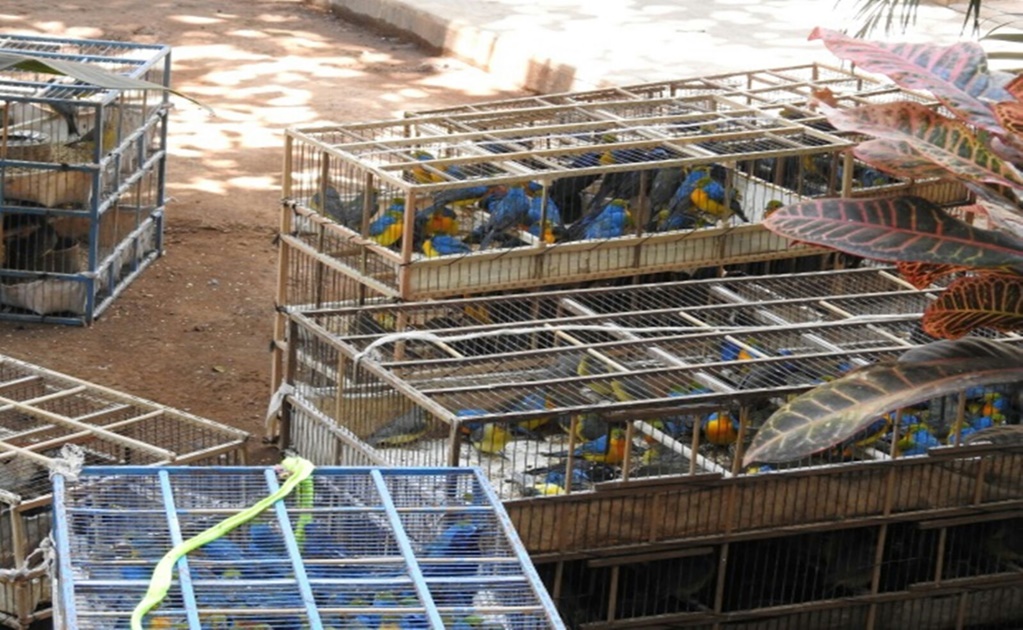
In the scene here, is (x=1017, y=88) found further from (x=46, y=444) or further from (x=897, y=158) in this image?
(x=46, y=444)

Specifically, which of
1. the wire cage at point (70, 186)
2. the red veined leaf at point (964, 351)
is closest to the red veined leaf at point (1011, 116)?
the red veined leaf at point (964, 351)

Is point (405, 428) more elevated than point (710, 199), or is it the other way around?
point (710, 199)

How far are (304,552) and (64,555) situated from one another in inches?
23.9

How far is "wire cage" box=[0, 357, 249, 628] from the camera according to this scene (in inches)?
241

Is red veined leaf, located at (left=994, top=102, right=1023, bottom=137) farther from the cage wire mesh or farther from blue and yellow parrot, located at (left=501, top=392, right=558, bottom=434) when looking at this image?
blue and yellow parrot, located at (left=501, top=392, right=558, bottom=434)

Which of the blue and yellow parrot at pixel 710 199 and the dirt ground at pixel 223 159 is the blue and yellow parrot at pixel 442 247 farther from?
the blue and yellow parrot at pixel 710 199

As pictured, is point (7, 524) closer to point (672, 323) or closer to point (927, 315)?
point (672, 323)

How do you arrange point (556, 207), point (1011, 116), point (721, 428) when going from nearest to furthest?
point (1011, 116) → point (721, 428) → point (556, 207)

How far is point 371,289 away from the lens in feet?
26.8

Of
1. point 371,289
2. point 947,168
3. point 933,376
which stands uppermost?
point 947,168

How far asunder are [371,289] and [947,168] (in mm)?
3767

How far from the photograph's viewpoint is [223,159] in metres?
12.3

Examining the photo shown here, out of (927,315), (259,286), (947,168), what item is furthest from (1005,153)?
(259,286)

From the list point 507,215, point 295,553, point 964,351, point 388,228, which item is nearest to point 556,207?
point 507,215
